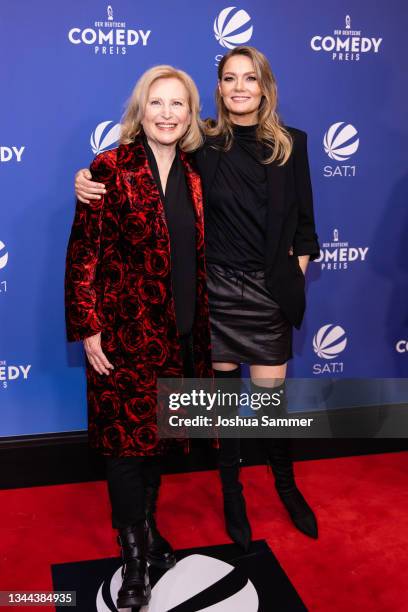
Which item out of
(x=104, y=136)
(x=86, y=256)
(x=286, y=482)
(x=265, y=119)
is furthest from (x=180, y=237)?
(x=286, y=482)

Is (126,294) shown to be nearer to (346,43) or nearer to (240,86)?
(240,86)

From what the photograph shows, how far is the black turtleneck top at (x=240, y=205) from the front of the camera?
2.50 metres

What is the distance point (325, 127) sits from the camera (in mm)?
3246

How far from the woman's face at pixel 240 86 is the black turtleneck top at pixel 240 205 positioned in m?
0.09

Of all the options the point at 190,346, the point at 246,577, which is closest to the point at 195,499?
the point at 246,577

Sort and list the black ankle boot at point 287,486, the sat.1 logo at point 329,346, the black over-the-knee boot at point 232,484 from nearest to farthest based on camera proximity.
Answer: the black over-the-knee boot at point 232,484
the black ankle boot at point 287,486
the sat.1 logo at point 329,346

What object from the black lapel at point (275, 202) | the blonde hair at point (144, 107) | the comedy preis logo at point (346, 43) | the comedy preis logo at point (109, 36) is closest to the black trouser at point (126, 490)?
the black lapel at point (275, 202)

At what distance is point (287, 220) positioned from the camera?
2.56 meters

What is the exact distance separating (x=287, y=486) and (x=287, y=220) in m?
1.08

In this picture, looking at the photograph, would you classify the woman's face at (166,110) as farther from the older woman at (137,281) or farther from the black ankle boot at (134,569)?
the black ankle boot at (134,569)

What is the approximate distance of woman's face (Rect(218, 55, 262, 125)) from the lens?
96.0 inches

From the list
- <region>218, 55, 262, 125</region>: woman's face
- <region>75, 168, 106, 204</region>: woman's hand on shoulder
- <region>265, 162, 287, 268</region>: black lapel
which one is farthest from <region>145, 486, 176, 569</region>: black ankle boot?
<region>218, 55, 262, 125</region>: woman's face

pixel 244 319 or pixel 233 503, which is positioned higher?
pixel 244 319

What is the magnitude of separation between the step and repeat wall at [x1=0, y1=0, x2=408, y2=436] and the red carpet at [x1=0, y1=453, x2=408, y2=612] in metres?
0.43
